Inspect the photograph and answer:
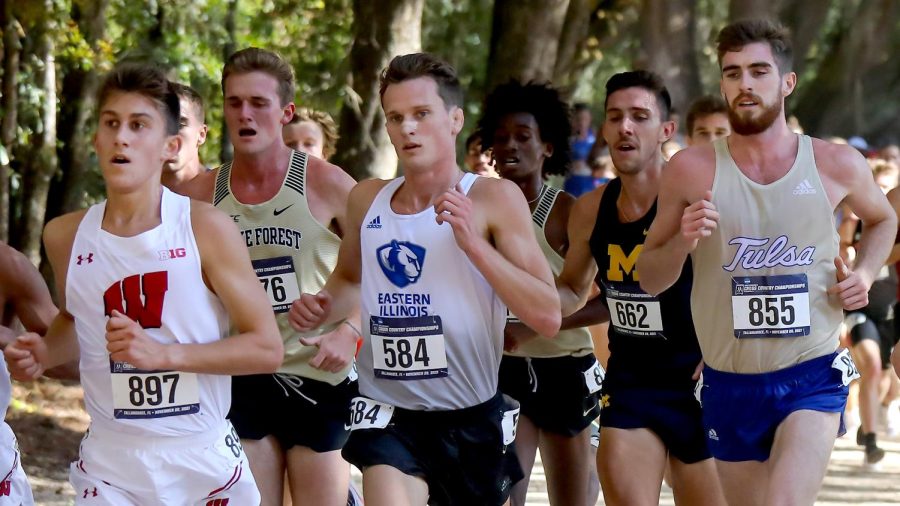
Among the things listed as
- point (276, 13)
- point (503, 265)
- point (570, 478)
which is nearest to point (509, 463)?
point (503, 265)

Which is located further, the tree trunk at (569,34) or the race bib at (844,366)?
the tree trunk at (569,34)

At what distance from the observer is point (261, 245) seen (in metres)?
5.91

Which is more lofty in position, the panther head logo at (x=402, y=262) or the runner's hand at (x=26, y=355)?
the panther head logo at (x=402, y=262)

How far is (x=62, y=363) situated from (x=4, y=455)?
451 millimetres

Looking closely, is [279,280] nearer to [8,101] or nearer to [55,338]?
[55,338]

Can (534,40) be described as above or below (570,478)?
above

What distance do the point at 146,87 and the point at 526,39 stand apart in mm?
9164

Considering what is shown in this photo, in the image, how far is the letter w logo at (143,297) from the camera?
4.48 m

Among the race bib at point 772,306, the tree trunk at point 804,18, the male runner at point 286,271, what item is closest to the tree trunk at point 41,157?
the male runner at point 286,271

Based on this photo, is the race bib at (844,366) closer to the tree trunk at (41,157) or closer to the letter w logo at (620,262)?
the letter w logo at (620,262)

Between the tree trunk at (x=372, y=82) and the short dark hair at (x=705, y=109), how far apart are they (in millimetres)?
4466

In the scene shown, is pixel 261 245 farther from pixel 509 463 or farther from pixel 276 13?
pixel 276 13

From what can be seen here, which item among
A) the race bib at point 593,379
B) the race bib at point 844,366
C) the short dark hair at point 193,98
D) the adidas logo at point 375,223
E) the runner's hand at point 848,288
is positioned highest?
the short dark hair at point 193,98

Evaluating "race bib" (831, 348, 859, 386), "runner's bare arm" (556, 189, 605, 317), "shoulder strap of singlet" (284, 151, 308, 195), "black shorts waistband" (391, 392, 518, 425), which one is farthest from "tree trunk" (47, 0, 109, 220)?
"race bib" (831, 348, 859, 386)
